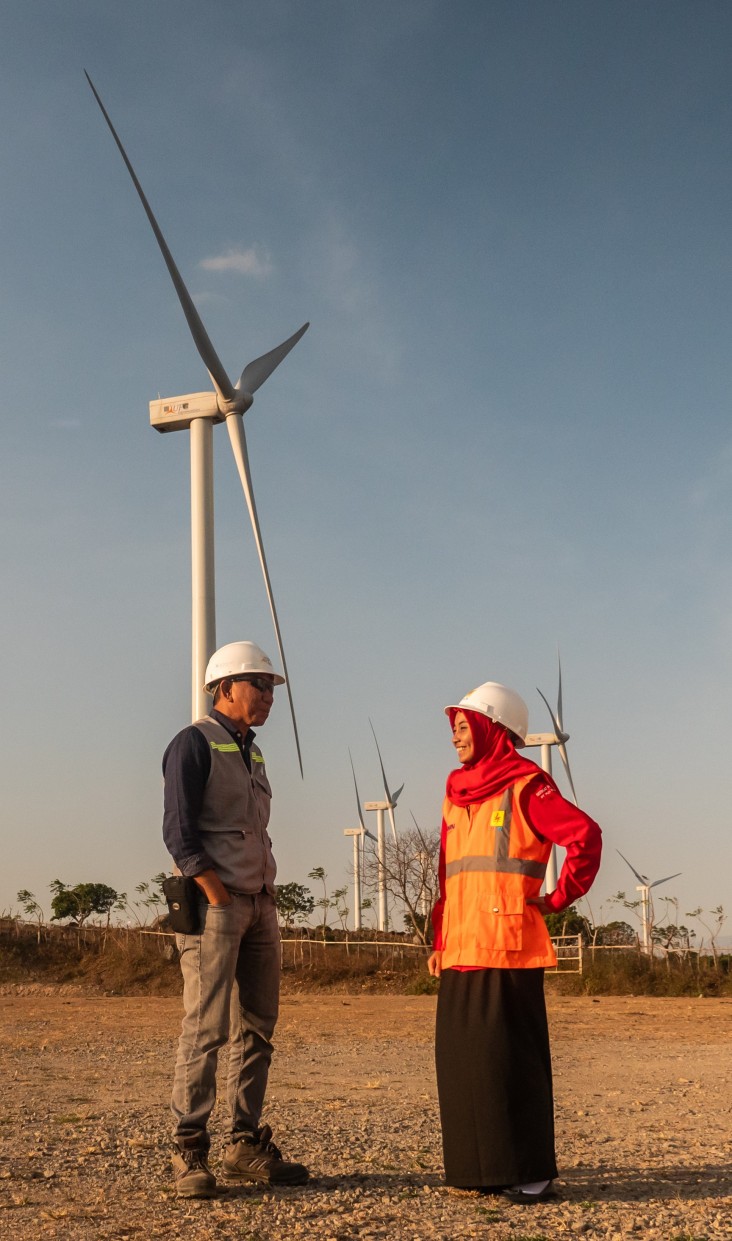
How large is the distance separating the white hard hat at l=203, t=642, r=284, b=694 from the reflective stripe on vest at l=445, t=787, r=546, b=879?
4.37 feet

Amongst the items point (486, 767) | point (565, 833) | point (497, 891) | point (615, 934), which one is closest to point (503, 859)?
point (497, 891)

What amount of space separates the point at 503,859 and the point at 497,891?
14 cm

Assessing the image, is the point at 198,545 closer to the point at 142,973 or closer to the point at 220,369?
the point at 220,369

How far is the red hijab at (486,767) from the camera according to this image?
5.34 m

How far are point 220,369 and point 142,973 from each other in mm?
15424

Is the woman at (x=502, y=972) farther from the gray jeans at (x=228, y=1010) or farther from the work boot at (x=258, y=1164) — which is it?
the gray jeans at (x=228, y=1010)

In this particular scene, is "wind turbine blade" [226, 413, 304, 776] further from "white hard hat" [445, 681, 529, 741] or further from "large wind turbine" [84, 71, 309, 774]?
"white hard hat" [445, 681, 529, 741]

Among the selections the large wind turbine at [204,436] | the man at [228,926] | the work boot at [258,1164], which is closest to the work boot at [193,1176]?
the man at [228,926]

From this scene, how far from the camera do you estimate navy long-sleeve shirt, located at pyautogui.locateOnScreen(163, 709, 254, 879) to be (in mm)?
5262

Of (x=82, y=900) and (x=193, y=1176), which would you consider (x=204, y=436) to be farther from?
(x=82, y=900)

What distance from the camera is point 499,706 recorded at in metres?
5.52

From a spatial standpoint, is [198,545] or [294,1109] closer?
[294,1109]

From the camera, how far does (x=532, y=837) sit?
17.1 feet

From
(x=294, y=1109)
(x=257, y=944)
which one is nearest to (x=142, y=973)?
(x=294, y=1109)
